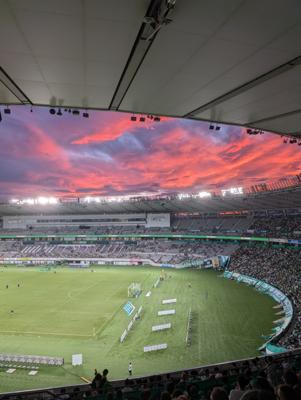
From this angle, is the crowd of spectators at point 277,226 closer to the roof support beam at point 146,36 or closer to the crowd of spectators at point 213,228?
the crowd of spectators at point 213,228

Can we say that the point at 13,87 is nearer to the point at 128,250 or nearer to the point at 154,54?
the point at 154,54

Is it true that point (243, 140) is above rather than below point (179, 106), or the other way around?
above

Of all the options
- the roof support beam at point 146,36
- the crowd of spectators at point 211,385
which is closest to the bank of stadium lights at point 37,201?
the crowd of spectators at point 211,385

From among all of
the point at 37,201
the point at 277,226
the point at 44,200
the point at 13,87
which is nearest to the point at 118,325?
the point at 13,87

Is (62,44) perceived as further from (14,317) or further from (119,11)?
(14,317)

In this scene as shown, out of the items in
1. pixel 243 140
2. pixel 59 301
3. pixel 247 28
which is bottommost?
pixel 59 301

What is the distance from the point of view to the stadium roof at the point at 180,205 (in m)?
50.6

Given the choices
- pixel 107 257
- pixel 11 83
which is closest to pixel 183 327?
pixel 11 83

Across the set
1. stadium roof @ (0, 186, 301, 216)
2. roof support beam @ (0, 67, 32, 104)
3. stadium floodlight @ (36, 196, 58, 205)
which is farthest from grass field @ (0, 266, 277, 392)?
stadium floodlight @ (36, 196, 58, 205)

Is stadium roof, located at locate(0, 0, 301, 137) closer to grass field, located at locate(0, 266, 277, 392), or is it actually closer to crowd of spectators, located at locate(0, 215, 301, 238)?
grass field, located at locate(0, 266, 277, 392)

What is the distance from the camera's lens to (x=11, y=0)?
3.52 metres

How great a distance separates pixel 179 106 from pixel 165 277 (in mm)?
49107

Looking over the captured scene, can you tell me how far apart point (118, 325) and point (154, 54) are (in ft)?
94.3

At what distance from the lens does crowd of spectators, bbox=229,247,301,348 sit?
25859 mm
